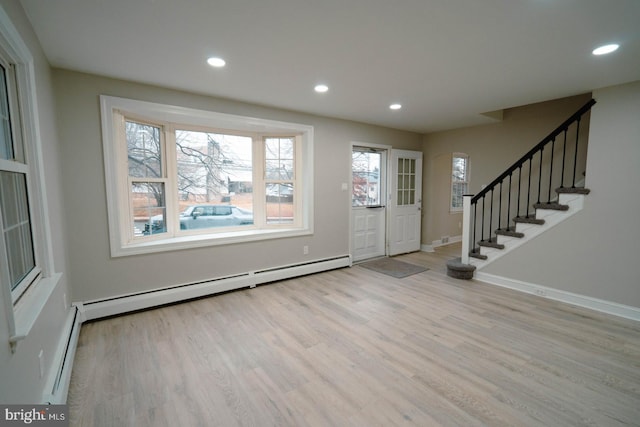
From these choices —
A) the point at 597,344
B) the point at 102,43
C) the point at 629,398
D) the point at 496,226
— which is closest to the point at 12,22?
the point at 102,43

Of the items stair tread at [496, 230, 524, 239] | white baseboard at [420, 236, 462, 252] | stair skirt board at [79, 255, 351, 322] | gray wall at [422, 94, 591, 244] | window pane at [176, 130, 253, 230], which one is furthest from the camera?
white baseboard at [420, 236, 462, 252]

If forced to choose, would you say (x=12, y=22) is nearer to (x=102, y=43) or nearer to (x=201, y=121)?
(x=102, y=43)

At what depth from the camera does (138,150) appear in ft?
10.8

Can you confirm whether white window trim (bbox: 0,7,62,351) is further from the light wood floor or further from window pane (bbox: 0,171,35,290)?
the light wood floor

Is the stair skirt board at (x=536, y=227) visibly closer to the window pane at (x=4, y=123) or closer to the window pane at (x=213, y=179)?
the window pane at (x=213, y=179)

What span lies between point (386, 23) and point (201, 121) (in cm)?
253

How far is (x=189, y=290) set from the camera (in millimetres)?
3383

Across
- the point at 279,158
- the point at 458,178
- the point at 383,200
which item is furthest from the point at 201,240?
the point at 458,178

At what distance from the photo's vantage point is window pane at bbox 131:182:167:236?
330cm

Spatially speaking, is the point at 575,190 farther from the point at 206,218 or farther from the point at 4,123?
the point at 4,123

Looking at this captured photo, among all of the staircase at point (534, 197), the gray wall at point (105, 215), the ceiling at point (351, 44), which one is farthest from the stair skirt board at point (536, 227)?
the gray wall at point (105, 215)

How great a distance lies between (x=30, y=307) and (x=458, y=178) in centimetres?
754

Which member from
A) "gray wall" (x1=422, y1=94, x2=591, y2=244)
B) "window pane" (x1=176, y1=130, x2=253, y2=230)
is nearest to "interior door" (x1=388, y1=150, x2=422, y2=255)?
"gray wall" (x1=422, y1=94, x2=591, y2=244)

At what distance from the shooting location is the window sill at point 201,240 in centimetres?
307
